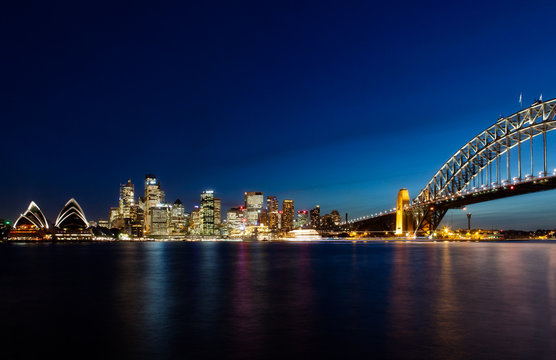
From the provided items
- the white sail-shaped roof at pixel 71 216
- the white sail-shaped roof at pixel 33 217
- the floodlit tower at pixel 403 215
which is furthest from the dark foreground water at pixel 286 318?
the white sail-shaped roof at pixel 71 216

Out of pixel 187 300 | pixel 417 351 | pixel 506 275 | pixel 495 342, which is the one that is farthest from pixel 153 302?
pixel 506 275

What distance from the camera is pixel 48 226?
169m

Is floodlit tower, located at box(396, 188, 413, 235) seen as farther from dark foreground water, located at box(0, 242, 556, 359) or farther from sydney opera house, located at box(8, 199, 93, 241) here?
sydney opera house, located at box(8, 199, 93, 241)

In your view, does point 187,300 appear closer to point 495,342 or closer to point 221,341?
point 221,341

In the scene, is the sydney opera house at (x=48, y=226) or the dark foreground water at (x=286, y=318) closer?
the dark foreground water at (x=286, y=318)

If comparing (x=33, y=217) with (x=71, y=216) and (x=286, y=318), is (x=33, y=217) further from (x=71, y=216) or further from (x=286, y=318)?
(x=286, y=318)

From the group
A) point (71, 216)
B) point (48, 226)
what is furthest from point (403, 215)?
point (48, 226)

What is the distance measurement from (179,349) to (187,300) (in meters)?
9.60

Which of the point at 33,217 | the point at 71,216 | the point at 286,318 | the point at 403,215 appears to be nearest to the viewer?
the point at 286,318

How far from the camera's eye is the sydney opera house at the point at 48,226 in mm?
156000

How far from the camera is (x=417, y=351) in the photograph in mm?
12320

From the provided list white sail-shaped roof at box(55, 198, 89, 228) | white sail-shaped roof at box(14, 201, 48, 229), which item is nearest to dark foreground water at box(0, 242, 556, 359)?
white sail-shaped roof at box(14, 201, 48, 229)

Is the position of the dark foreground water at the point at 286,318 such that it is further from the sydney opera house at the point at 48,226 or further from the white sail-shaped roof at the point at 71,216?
the white sail-shaped roof at the point at 71,216

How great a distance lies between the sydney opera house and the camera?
512ft
